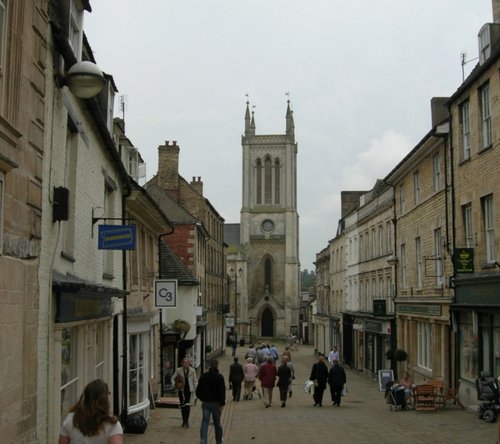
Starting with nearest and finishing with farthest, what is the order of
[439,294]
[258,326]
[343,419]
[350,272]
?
1. [343,419]
2. [439,294]
3. [350,272]
4. [258,326]

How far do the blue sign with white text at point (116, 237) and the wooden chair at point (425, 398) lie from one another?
36.2 ft

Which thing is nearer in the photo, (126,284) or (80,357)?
(80,357)

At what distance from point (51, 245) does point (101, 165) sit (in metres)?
4.77

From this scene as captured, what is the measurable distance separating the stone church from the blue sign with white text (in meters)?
74.9

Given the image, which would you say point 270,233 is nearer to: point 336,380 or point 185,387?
point 336,380

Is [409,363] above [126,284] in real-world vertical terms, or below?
below

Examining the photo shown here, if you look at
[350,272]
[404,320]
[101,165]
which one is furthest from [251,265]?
[101,165]

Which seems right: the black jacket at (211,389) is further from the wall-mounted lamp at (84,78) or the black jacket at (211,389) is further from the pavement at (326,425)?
the wall-mounted lamp at (84,78)

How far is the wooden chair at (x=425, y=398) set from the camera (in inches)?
784

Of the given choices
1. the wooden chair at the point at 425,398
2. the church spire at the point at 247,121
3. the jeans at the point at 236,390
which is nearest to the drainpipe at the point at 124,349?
the wooden chair at the point at 425,398

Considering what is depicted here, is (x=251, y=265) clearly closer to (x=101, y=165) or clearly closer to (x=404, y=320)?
(x=404, y=320)

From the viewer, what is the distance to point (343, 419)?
19.0 meters

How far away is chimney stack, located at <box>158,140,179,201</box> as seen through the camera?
43.8 meters

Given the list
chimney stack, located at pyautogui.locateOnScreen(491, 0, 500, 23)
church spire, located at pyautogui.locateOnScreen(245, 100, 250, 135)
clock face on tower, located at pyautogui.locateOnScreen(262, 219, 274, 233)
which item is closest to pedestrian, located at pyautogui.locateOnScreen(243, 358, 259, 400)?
chimney stack, located at pyautogui.locateOnScreen(491, 0, 500, 23)
